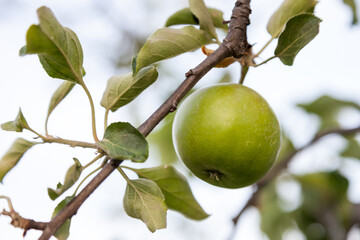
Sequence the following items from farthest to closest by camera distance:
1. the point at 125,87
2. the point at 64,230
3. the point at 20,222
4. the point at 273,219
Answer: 1. the point at 273,219
2. the point at 125,87
3. the point at 64,230
4. the point at 20,222

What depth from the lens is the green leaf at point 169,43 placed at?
87 cm

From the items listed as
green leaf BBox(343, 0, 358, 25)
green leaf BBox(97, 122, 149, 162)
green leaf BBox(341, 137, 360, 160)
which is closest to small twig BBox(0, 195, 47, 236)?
green leaf BBox(97, 122, 149, 162)

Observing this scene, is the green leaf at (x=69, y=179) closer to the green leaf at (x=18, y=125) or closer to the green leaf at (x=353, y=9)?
the green leaf at (x=18, y=125)

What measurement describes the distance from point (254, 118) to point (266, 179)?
98cm

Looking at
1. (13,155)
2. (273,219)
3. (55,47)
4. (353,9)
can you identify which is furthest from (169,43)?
(273,219)

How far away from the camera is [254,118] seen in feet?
3.04

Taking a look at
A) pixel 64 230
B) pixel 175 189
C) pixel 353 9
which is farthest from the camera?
pixel 353 9

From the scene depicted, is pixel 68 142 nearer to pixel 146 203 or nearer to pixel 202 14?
pixel 146 203

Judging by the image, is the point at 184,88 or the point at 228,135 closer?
the point at 184,88

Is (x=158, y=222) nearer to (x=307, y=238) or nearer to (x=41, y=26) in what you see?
(x=41, y=26)

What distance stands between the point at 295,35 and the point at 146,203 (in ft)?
1.45

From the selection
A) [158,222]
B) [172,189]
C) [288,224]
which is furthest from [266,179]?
[158,222]

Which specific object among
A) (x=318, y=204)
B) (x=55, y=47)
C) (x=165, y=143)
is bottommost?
(x=318, y=204)

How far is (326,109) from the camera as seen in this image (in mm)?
2184
